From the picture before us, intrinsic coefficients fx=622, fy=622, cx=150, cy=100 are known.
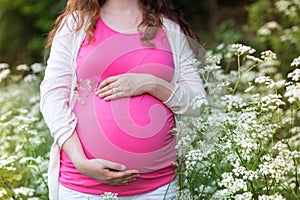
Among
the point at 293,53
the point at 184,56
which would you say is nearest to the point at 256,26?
the point at 293,53

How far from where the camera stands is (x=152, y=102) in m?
2.24

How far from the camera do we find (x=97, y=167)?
215 centimetres

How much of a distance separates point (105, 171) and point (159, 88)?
350 millimetres

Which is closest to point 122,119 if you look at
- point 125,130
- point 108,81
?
point 125,130

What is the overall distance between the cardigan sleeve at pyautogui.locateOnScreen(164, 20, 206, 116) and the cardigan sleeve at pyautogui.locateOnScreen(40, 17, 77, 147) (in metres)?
0.37

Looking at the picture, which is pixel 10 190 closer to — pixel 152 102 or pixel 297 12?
pixel 152 102

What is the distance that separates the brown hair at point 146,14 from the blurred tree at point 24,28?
13.0ft

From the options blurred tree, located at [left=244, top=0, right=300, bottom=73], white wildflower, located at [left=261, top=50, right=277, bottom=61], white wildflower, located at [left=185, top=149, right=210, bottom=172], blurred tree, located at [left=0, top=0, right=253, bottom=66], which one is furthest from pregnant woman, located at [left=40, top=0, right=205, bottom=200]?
blurred tree, located at [left=0, top=0, right=253, bottom=66]

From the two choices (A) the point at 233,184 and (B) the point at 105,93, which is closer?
(A) the point at 233,184

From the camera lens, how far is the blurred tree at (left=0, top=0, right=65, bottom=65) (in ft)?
20.7

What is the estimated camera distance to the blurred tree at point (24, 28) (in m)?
6.32

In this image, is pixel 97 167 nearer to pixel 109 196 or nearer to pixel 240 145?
pixel 109 196

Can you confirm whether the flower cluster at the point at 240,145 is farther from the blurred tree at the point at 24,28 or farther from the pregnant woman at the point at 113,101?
the blurred tree at the point at 24,28

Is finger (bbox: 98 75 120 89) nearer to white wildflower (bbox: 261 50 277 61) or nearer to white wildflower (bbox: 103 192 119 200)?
white wildflower (bbox: 103 192 119 200)
